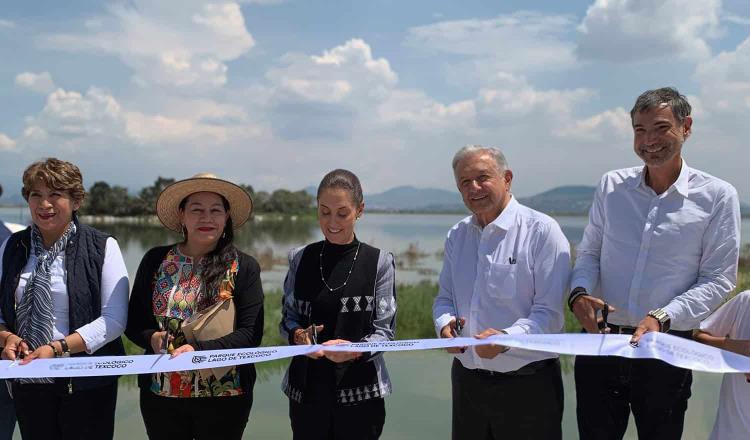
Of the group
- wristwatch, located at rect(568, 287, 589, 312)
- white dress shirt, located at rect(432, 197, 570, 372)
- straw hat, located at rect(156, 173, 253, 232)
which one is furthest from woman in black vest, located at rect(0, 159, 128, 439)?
wristwatch, located at rect(568, 287, 589, 312)

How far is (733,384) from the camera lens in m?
2.54

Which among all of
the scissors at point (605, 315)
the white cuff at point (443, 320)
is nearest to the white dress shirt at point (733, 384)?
the scissors at point (605, 315)

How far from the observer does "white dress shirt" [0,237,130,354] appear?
2.69m

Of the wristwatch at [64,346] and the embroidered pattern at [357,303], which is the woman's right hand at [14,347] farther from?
the embroidered pattern at [357,303]

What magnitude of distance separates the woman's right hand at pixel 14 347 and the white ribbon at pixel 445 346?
1.7 inches

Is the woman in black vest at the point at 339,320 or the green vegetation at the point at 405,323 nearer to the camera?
the woman in black vest at the point at 339,320

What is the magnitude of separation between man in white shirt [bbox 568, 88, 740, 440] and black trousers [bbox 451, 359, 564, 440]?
0.15 meters

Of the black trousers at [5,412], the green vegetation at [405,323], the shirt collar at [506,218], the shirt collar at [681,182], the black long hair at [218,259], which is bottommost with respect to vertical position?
the green vegetation at [405,323]

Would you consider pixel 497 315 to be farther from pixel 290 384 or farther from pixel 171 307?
pixel 171 307

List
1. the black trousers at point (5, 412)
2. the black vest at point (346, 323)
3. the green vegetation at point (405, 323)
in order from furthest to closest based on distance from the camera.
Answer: the green vegetation at point (405, 323) < the black trousers at point (5, 412) < the black vest at point (346, 323)

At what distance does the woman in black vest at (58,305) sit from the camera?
267 cm

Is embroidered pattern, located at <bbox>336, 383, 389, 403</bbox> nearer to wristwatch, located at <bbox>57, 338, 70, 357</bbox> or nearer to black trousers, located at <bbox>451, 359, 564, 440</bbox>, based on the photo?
black trousers, located at <bbox>451, 359, 564, 440</bbox>

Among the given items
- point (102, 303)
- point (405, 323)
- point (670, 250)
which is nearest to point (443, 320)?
point (670, 250)

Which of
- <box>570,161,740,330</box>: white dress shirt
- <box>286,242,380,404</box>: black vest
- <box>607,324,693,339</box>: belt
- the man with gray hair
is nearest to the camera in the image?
<box>570,161,740,330</box>: white dress shirt
